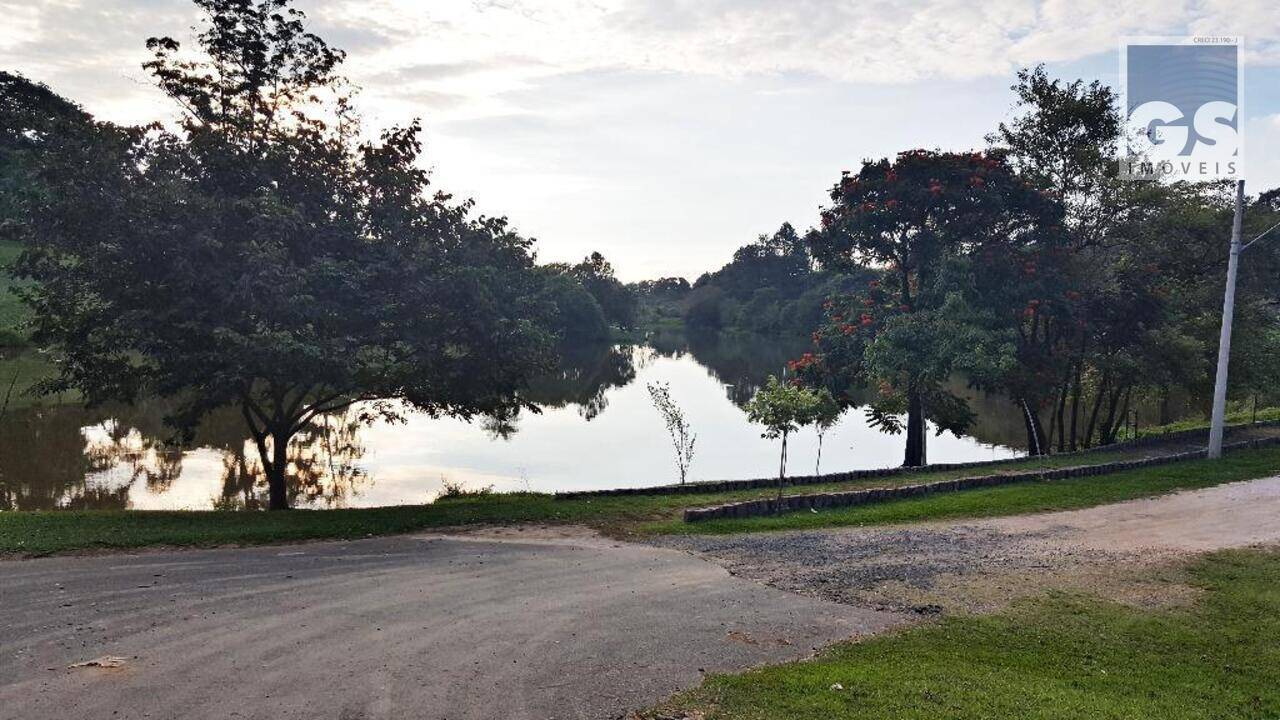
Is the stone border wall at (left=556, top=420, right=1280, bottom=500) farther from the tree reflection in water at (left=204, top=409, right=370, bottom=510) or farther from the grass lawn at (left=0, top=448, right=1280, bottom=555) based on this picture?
the tree reflection in water at (left=204, top=409, right=370, bottom=510)

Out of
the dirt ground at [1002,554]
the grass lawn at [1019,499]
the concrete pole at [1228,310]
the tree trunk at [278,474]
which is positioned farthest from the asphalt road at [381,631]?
the concrete pole at [1228,310]

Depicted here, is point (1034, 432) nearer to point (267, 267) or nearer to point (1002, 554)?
point (1002, 554)

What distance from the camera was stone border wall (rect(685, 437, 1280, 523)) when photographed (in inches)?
765

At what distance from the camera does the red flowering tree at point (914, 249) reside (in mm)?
27266

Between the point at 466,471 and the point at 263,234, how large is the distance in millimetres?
17731

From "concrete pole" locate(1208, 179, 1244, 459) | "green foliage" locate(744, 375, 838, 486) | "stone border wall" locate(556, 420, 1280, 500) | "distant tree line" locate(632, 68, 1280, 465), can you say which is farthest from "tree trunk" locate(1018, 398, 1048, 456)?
"green foliage" locate(744, 375, 838, 486)

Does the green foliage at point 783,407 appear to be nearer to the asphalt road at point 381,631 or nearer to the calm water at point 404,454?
the asphalt road at point 381,631

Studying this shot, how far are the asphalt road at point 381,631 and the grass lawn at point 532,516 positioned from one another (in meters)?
1.20

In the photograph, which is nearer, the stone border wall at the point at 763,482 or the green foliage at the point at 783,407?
the green foliage at the point at 783,407

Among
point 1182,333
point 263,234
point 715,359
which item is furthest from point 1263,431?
point 715,359

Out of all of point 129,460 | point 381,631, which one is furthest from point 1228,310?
point 129,460

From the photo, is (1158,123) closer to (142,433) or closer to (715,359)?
(142,433)

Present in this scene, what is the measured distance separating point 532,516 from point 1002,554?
1112 cm

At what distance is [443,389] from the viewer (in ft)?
63.3
